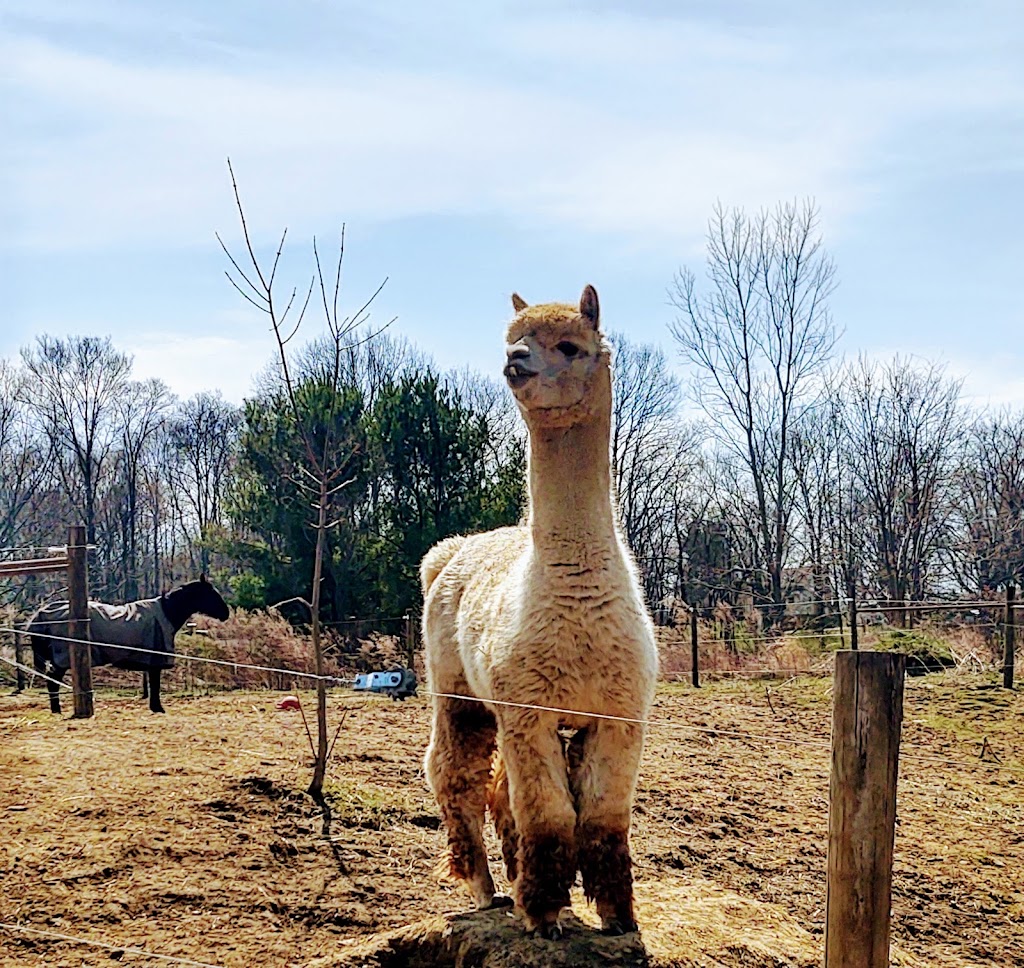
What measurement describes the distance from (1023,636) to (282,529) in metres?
13.6

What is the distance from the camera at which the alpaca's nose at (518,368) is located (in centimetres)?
385

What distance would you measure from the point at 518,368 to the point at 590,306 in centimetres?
47

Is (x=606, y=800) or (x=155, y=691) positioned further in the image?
(x=155, y=691)

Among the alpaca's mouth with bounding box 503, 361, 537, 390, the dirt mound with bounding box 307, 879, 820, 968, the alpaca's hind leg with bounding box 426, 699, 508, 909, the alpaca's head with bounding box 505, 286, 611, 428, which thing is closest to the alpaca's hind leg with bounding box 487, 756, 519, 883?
the alpaca's hind leg with bounding box 426, 699, 508, 909

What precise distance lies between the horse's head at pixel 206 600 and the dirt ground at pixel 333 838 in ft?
12.2

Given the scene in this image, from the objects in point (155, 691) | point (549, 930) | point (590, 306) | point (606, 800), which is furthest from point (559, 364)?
point (155, 691)

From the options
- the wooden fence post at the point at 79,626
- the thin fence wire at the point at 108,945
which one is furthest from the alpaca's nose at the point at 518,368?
the wooden fence post at the point at 79,626

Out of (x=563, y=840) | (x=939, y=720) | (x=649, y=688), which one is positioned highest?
(x=649, y=688)

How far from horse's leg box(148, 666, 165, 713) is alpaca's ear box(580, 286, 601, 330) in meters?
9.09

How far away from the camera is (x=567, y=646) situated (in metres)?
3.69

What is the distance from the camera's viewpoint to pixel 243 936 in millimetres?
4680

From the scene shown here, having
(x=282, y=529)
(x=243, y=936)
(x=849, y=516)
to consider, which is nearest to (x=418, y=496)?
(x=282, y=529)

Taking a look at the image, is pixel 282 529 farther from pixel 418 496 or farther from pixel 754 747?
pixel 754 747

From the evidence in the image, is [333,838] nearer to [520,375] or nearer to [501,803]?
[501,803]
